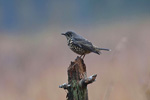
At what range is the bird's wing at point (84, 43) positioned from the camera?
20.5 ft

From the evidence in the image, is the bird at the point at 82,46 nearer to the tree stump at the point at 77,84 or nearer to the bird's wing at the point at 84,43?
the bird's wing at the point at 84,43

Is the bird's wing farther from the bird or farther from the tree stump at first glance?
the tree stump

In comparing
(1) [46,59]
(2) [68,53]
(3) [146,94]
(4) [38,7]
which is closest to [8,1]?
(4) [38,7]

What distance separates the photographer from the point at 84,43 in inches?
249

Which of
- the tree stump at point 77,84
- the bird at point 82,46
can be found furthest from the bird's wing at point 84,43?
the tree stump at point 77,84

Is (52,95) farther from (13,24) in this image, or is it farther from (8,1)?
(8,1)

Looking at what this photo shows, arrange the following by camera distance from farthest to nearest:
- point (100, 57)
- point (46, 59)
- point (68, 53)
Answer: point (68, 53), point (100, 57), point (46, 59)

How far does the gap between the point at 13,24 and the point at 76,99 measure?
21.3 m

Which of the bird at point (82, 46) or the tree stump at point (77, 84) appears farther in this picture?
the bird at point (82, 46)

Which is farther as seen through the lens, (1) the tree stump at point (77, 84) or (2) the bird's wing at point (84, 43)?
(2) the bird's wing at point (84, 43)

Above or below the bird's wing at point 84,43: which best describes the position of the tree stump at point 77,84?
below

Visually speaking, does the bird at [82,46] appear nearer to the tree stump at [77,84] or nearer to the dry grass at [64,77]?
the dry grass at [64,77]

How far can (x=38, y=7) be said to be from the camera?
28.1 metres

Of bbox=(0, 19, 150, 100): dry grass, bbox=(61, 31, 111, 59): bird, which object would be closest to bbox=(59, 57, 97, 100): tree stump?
bbox=(0, 19, 150, 100): dry grass
